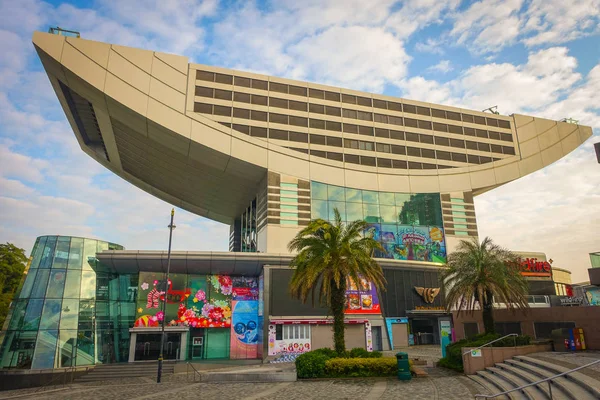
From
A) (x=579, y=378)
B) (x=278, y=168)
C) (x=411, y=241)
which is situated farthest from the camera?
(x=411, y=241)

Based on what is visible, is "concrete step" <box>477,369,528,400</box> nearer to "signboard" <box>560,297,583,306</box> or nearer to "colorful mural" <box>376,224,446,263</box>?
"signboard" <box>560,297,583,306</box>

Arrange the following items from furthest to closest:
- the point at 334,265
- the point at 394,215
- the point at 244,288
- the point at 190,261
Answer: the point at 394,215, the point at 244,288, the point at 190,261, the point at 334,265

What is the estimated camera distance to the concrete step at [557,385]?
13387mm

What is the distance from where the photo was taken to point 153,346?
127ft

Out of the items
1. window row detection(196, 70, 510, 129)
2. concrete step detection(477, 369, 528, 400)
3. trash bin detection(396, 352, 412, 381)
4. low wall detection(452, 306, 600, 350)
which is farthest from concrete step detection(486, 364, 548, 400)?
window row detection(196, 70, 510, 129)

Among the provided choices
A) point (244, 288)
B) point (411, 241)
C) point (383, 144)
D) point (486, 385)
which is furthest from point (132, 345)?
point (383, 144)

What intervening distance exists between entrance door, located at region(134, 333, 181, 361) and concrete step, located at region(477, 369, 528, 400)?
1097 inches

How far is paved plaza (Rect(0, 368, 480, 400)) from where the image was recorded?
19.0 m

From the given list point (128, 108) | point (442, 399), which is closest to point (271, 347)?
point (442, 399)

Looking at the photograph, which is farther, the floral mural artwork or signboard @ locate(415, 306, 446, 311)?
signboard @ locate(415, 306, 446, 311)

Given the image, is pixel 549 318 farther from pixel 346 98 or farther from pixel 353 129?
pixel 346 98


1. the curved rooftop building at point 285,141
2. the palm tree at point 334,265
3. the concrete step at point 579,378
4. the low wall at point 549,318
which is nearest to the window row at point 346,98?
the curved rooftop building at point 285,141

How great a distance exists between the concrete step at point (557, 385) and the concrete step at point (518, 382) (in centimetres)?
21

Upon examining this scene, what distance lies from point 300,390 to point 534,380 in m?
10.6
